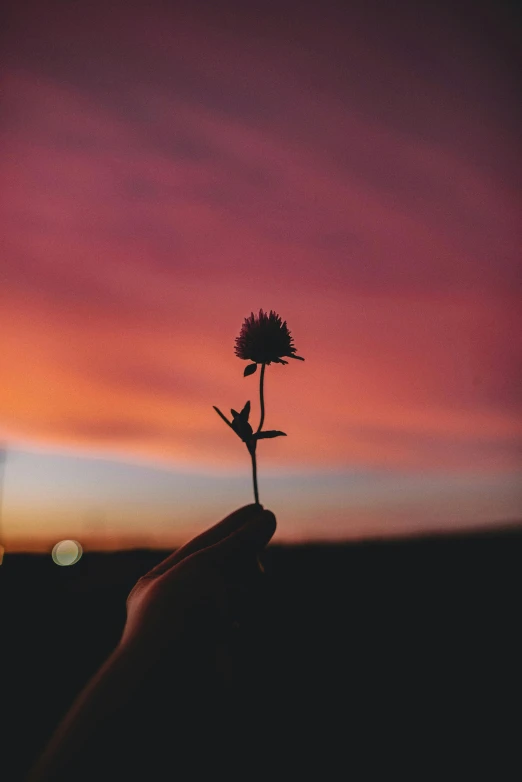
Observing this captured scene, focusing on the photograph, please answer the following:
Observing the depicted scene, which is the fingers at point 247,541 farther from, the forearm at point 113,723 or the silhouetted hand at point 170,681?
the forearm at point 113,723

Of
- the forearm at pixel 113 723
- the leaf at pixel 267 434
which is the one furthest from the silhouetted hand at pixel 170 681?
the leaf at pixel 267 434

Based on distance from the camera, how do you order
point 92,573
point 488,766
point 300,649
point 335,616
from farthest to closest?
point 92,573
point 335,616
point 300,649
point 488,766

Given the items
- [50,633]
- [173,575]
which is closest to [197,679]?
[173,575]

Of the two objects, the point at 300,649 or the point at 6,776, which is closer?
the point at 6,776

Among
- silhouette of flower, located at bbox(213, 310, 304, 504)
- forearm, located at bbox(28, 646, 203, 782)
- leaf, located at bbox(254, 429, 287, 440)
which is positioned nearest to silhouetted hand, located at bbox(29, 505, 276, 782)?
forearm, located at bbox(28, 646, 203, 782)

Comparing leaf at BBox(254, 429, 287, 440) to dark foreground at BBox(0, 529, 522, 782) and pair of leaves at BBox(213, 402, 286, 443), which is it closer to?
pair of leaves at BBox(213, 402, 286, 443)

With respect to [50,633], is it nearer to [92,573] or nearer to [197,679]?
[92,573]

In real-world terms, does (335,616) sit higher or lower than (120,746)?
lower

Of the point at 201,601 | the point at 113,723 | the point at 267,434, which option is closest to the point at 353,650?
the point at 267,434
